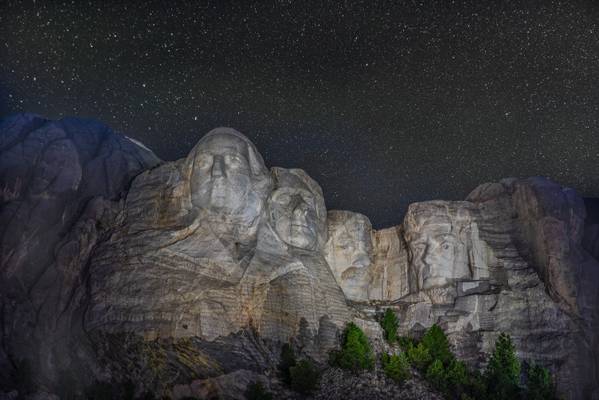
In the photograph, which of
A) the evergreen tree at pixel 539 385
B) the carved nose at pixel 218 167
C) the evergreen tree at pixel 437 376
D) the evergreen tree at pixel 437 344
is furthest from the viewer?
the evergreen tree at pixel 437 344

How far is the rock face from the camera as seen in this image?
43.2m

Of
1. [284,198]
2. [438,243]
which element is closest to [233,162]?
[284,198]

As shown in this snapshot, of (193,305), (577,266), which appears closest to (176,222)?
(193,305)

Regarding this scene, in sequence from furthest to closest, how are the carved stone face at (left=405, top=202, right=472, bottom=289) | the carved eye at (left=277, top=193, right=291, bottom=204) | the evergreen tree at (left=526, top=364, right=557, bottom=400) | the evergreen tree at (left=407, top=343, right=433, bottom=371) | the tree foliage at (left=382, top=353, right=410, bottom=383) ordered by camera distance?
1. the carved stone face at (left=405, top=202, right=472, bottom=289)
2. the carved eye at (left=277, top=193, right=291, bottom=204)
3. the evergreen tree at (left=407, top=343, right=433, bottom=371)
4. the evergreen tree at (left=526, top=364, right=557, bottom=400)
5. the tree foliage at (left=382, top=353, right=410, bottom=383)

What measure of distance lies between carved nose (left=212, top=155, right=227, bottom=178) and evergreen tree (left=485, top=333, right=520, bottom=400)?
21361mm

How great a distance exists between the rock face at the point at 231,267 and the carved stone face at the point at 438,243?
0.11 meters

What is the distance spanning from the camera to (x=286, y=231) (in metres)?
51.1

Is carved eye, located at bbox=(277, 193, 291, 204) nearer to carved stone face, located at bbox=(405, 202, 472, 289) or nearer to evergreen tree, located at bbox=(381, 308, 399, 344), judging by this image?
carved stone face, located at bbox=(405, 202, 472, 289)

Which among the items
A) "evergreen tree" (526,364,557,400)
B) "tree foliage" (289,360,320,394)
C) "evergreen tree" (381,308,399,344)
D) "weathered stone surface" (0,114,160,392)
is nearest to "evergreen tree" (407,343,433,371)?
"evergreen tree" (381,308,399,344)

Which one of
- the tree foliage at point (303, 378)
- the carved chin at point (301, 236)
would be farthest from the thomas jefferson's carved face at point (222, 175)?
the tree foliage at point (303, 378)

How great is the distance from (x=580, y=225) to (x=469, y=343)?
41.6 feet

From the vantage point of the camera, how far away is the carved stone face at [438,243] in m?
54.5

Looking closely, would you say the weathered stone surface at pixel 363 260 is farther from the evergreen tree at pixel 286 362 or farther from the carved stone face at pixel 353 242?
the evergreen tree at pixel 286 362

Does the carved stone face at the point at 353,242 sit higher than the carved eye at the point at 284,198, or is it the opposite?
the carved eye at the point at 284,198
